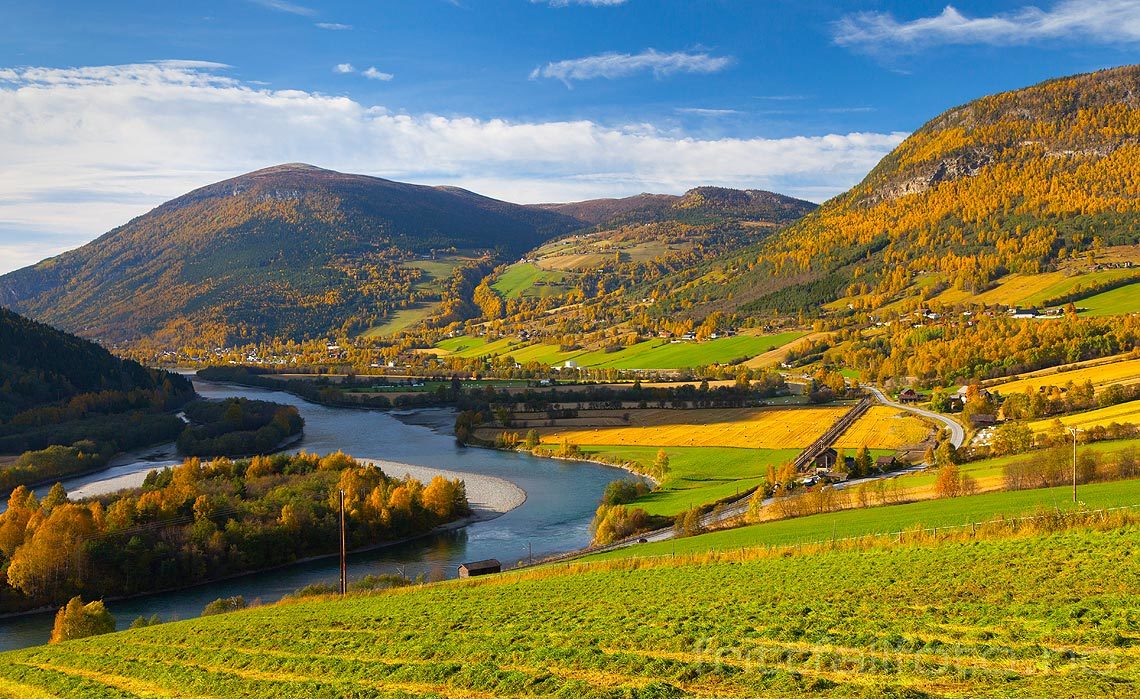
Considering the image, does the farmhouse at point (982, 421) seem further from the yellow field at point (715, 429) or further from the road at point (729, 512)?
the yellow field at point (715, 429)

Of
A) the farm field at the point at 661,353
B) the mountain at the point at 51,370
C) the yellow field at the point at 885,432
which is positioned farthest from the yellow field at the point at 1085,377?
the mountain at the point at 51,370

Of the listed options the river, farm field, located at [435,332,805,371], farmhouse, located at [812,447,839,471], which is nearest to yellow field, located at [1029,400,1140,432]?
farmhouse, located at [812,447,839,471]

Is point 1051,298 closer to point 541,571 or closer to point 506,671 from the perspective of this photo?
point 541,571

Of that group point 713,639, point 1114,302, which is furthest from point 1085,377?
point 713,639

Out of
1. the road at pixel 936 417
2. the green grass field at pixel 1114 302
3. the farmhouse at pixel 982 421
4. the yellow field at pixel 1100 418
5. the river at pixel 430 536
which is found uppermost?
the green grass field at pixel 1114 302

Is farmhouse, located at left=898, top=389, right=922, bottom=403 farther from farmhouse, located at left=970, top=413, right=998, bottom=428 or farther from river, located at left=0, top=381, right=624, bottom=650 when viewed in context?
river, located at left=0, top=381, right=624, bottom=650
